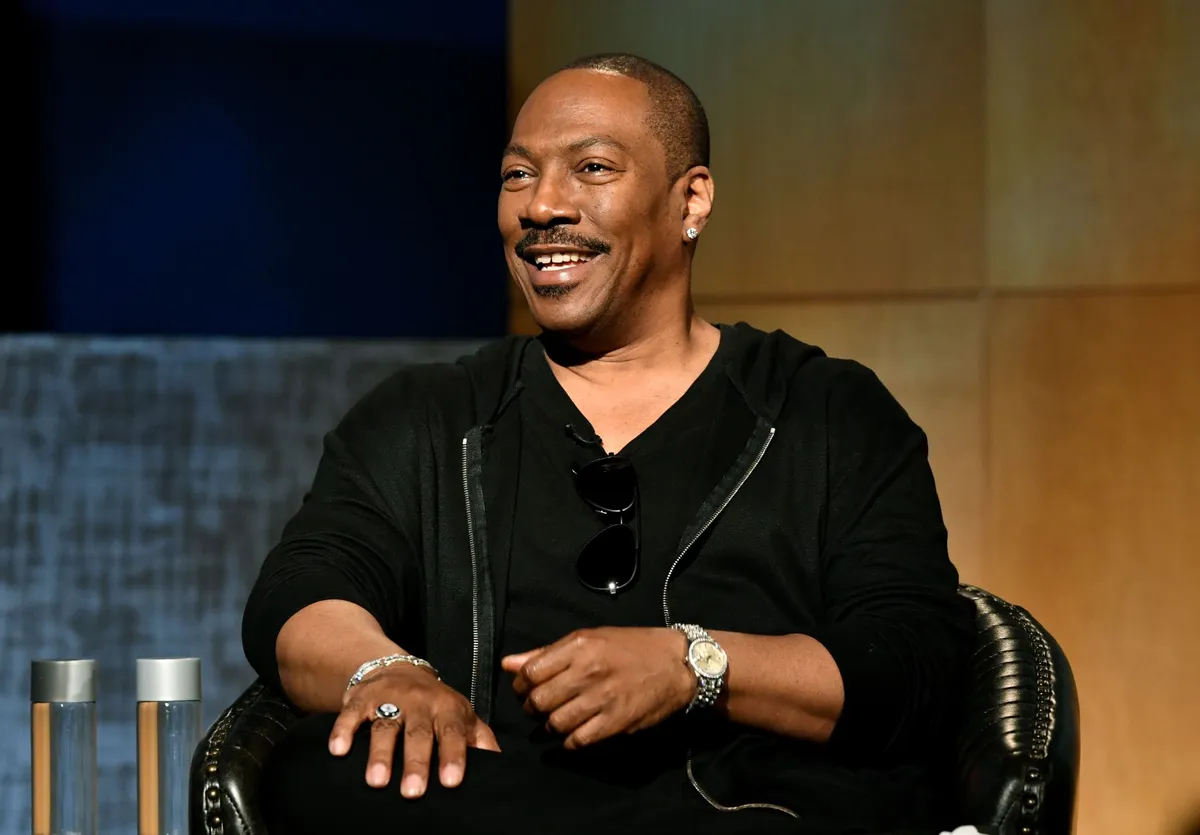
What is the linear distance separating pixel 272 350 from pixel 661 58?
1.12 meters

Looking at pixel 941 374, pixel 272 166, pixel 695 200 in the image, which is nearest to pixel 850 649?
Result: pixel 695 200

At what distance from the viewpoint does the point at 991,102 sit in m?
3.39

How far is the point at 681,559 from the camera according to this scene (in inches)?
82.9

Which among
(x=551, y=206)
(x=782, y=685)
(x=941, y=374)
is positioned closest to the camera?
(x=782, y=685)

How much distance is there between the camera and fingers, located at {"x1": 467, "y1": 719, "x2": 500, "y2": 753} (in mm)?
1830

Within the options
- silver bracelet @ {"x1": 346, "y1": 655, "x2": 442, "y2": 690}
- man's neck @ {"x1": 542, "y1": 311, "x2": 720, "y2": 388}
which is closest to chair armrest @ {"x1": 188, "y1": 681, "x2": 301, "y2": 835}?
silver bracelet @ {"x1": 346, "y1": 655, "x2": 442, "y2": 690}

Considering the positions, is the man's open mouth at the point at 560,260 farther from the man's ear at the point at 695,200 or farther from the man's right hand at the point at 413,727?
the man's right hand at the point at 413,727

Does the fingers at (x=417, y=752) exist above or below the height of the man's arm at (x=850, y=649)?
below

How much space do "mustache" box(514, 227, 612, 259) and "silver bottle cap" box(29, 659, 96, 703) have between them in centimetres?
96

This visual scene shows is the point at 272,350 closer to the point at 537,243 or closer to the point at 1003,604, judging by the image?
the point at 537,243

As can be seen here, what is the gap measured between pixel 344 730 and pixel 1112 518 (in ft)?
Result: 6.93

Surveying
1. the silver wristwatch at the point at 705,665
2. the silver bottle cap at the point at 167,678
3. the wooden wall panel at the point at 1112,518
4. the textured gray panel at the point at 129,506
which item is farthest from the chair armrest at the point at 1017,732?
the textured gray panel at the point at 129,506

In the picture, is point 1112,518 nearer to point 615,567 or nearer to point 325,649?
point 615,567

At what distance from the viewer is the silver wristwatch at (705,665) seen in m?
1.83
